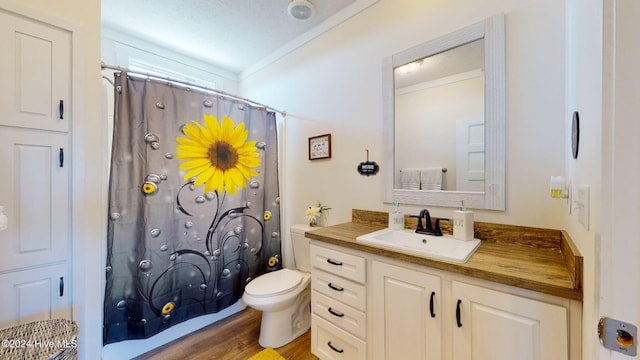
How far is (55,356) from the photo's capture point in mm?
962

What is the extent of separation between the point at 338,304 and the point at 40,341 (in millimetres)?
1364

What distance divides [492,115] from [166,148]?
211 centimetres

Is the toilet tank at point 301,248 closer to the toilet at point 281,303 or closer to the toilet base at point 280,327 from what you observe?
the toilet at point 281,303

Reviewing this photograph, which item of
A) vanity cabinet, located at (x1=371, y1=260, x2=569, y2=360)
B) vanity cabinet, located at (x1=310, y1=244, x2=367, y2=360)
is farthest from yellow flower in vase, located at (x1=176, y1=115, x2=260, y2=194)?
vanity cabinet, located at (x1=371, y1=260, x2=569, y2=360)

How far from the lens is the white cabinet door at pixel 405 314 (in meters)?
1.08

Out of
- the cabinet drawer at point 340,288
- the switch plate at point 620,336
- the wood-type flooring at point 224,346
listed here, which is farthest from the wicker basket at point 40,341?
the switch plate at point 620,336

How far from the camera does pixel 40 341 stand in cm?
102

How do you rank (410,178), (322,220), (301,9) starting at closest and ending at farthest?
(410,178) → (301,9) → (322,220)

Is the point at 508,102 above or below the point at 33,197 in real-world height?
above

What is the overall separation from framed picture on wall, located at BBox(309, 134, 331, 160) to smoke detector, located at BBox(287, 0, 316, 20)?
0.99 m

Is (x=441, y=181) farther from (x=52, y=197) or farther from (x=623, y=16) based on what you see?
(x=52, y=197)

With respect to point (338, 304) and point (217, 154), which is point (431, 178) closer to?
point (338, 304)

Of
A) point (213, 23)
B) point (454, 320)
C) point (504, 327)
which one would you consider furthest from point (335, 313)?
point (213, 23)

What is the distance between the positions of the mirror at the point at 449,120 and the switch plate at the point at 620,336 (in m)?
0.99
